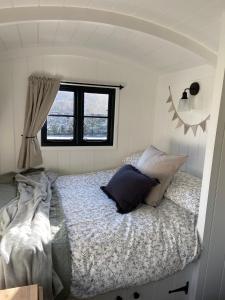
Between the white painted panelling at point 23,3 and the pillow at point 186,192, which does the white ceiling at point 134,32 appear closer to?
the white painted panelling at point 23,3

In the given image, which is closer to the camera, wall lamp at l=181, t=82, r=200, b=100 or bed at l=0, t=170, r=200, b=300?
bed at l=0, t=170, r=200, b=300

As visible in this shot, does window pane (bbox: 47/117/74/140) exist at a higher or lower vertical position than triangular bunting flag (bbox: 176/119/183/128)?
lower

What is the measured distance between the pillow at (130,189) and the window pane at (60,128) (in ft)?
3.67

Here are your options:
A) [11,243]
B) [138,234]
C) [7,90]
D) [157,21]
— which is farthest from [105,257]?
[7,90]

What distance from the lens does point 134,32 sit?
6.31 ft

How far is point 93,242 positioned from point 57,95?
187 centimetres

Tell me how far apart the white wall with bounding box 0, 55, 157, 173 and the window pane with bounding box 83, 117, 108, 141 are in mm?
173

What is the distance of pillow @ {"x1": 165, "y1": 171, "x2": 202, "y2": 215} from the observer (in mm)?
1790

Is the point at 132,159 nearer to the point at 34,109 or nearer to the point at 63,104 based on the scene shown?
the point at 63,104

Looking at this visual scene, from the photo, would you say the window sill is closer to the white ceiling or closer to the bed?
the bed

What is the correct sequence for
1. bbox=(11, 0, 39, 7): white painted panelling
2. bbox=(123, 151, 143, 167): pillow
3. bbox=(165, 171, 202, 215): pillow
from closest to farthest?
bbox=(11, 0, 39, 7): white painted panelling → bbox=(165, 171, 202, 215): pillow → bbox=(123, 151, 143, 167): pillow

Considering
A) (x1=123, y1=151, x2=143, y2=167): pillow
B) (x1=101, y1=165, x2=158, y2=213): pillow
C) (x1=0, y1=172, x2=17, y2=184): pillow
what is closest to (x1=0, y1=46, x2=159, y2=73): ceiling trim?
(x1=123, y1=151, x2=143, y2=167): pillow

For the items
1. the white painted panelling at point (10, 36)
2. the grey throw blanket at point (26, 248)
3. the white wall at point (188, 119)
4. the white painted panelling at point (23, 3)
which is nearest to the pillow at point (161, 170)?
the white wall at point (188, 119)

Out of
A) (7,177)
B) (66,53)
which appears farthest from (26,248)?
(66,53)
